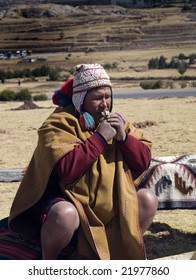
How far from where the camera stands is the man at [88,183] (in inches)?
143

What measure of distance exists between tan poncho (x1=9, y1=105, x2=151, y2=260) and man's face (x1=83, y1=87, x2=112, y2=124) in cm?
11

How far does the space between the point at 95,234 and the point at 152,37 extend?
10292 cm

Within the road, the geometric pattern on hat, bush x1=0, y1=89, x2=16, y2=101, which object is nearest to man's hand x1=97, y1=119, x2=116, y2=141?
the geometric pattern on hat

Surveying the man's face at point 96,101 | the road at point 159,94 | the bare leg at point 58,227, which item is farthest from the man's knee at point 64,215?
the road at point 159,94

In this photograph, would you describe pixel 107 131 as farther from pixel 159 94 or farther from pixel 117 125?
pixel 159 94

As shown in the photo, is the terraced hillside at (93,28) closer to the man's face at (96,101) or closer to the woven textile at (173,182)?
the woven textile at (173,182)

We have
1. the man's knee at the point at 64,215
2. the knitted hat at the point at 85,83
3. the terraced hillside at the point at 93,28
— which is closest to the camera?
the man's knee at the point at 64,215

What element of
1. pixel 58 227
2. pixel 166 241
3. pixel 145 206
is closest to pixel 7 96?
pixel 166 241

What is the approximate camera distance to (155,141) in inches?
419

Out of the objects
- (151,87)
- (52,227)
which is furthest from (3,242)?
(151,87)

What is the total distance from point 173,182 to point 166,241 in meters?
0.47

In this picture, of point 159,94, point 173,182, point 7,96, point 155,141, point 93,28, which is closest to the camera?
point 173,182

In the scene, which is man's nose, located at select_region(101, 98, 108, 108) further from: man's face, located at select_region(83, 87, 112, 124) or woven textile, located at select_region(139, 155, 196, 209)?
woven textile, located at select_region(139, 155, 196, 209)

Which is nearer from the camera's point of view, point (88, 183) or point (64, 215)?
point (64, 215)
